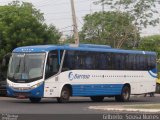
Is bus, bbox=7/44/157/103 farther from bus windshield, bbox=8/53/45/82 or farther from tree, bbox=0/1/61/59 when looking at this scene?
tree, bbox=0/1/61/59

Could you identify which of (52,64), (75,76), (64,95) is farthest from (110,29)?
(52,64)

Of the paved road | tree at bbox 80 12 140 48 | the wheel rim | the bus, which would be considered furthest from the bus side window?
tree at bbox 80 12 140 48

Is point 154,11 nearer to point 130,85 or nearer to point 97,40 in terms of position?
point 97,40

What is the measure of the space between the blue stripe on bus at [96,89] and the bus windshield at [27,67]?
2.55m

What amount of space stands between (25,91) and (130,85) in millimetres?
8585

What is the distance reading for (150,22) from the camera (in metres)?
56.6

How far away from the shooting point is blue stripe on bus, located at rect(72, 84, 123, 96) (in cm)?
3209

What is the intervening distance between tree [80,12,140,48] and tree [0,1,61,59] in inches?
431

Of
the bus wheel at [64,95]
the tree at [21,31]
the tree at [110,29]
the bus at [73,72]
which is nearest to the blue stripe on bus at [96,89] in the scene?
the bus at [73,72]

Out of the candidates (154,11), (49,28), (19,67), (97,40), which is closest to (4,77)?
(19,67)

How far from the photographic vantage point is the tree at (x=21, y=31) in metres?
46.2

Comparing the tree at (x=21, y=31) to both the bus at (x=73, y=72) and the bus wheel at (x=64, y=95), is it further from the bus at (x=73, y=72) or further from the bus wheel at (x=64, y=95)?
the bus wheel at (x=64, y=95)

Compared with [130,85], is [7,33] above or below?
above

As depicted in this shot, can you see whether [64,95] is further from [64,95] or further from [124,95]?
[124,95]
